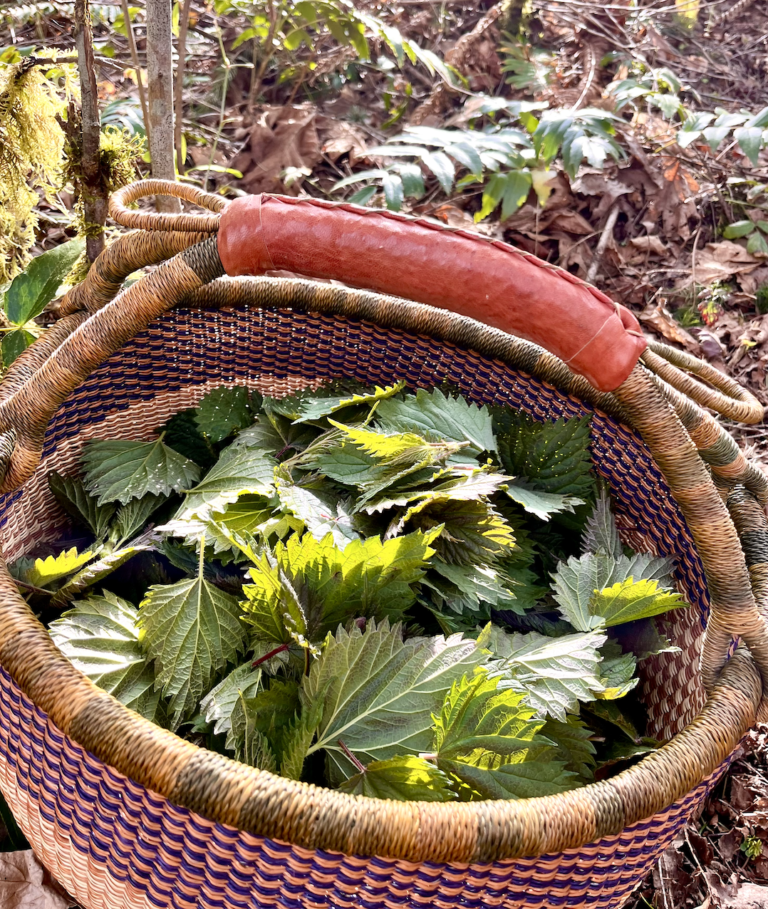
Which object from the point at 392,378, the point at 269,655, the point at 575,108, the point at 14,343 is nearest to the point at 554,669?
the point at 269,655

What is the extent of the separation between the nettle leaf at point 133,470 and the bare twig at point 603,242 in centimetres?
121

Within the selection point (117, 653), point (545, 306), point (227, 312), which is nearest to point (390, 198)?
point (227, 312)

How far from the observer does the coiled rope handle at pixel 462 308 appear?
0.72 metres

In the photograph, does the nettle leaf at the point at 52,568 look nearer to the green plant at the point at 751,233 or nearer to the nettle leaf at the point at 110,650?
the nettle leaf at the point at 110,650

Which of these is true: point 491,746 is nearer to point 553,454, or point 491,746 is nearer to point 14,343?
point 553,454

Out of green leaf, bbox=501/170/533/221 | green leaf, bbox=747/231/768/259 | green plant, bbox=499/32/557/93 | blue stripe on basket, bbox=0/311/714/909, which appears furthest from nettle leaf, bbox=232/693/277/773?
green plant, bbox=499/32/557/93

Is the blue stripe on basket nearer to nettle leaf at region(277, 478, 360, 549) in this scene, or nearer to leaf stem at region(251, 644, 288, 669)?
leaf stem at region(251, 644, 288, 669)

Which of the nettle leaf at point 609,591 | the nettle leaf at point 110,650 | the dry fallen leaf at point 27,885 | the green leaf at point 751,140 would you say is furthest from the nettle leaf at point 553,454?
the green leaf at point 751,140

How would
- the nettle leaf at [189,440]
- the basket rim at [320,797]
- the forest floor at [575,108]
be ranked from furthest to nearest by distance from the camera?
1. the forest floor at [575,108]
2. the nettle leaf at [189,440]
3. the basket rim at [320,797]

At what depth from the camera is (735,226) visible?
2010 millimetres

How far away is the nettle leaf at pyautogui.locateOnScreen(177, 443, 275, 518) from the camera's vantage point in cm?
97

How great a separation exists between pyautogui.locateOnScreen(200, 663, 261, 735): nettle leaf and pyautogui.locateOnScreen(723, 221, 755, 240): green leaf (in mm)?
1831

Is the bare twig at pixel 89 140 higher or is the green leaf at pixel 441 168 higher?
the bare twig at pixel 89 140

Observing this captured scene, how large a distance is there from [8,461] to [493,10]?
8.04 ft
